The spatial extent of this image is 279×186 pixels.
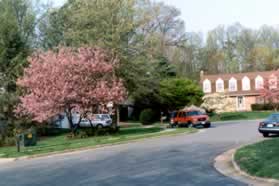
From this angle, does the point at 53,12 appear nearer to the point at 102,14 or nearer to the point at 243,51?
the point at 102,14

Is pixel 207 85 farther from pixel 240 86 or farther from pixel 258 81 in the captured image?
pixel 258 81

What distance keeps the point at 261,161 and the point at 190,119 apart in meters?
28.2

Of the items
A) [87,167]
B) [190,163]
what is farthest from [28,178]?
[190,163]

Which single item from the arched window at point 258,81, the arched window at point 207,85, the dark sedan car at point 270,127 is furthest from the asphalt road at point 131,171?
the arched window at point 207,85

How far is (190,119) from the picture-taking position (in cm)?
4153

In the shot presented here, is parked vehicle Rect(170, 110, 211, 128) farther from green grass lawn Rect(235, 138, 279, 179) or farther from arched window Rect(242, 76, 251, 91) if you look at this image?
arched window Rect(242, 76, 251, 91)

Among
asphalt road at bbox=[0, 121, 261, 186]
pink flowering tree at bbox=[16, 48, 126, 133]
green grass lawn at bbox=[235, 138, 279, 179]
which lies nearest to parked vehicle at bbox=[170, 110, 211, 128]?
pink flowering tree at bbox=[16, 48, 126, 133]

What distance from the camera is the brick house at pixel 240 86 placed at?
242ft

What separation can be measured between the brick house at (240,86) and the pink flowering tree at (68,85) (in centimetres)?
4075

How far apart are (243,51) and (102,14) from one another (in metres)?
58.5

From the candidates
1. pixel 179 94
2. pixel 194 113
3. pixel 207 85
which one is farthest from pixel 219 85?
pixel 194 113

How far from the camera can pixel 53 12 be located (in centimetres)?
4750

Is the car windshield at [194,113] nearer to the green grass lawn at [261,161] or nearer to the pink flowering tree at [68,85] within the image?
the pink flowering tree at [68,85]

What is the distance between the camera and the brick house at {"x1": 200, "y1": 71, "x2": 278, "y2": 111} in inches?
2901
